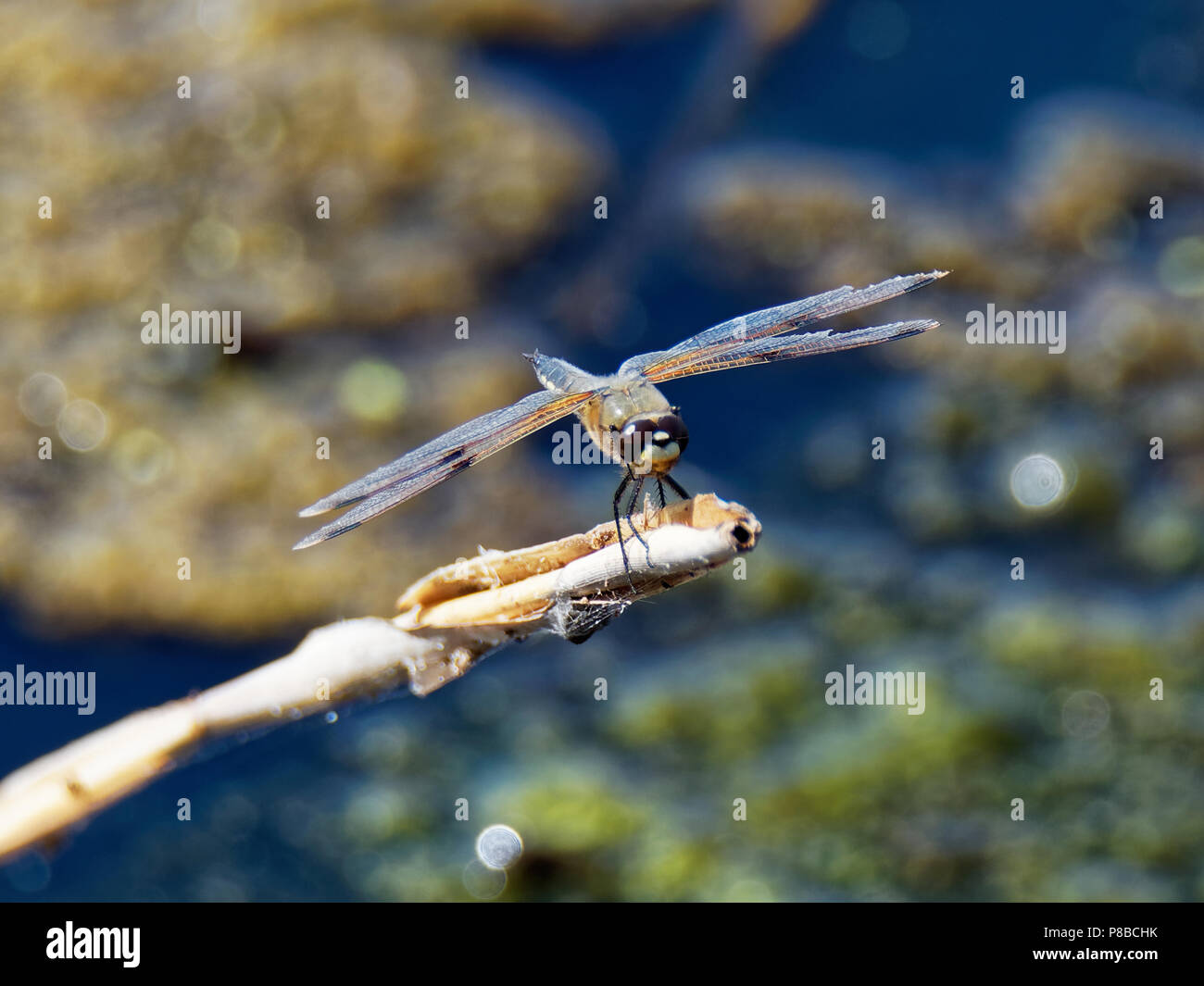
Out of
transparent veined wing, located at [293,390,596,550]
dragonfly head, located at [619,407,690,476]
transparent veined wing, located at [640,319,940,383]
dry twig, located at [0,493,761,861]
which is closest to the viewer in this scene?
dry twig, located at [0,493,761,861]

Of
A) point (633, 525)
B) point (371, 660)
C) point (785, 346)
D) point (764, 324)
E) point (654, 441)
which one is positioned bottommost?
point (371, 660)

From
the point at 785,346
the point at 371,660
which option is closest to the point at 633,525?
the point at 371,660

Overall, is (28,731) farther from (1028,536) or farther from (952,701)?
(1028,536)

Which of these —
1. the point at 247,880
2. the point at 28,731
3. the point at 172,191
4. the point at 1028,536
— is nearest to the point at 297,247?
the point at 172,191

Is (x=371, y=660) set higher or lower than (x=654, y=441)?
lower

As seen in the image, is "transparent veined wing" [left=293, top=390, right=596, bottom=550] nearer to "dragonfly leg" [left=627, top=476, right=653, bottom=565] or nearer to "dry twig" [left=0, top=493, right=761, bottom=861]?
"dragonfly leg" [left=627, top=476, right=653, bottom=565]

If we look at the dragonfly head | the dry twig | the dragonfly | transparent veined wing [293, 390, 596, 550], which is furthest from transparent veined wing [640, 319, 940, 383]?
the dry twig

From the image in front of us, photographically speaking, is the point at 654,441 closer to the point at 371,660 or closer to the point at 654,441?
the point at 654,441
